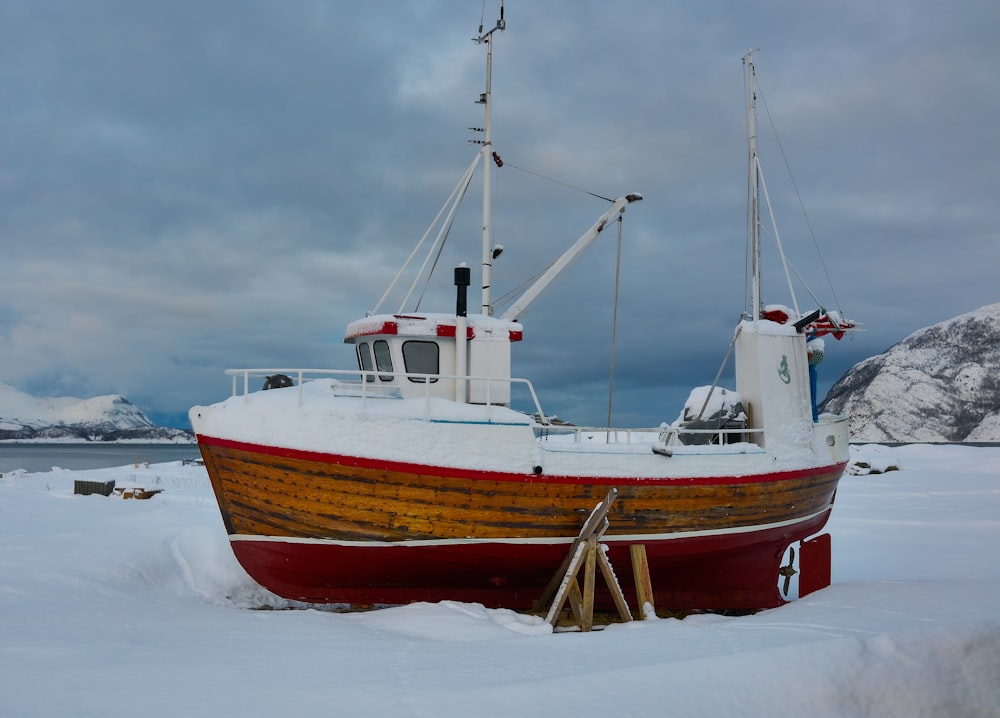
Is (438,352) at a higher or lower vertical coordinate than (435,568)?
higher

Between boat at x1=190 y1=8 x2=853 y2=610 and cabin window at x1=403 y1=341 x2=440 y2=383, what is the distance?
0.02 metres

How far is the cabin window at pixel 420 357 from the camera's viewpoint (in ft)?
35.9

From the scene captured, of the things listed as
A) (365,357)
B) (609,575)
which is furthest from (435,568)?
(365,357)

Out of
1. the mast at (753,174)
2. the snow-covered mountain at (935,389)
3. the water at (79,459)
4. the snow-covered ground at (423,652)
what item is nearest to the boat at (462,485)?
the snow-covered ground at (423,652)

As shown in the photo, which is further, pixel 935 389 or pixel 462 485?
pixel 935 389

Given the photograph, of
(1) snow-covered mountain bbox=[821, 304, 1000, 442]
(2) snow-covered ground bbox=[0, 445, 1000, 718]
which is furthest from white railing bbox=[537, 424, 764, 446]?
(1) snow-covered mountain bbox=[821, 304, 1000, 442]

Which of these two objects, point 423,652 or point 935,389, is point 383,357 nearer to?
point 423,652

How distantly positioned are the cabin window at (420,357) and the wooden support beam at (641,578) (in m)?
3.91

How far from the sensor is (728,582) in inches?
460

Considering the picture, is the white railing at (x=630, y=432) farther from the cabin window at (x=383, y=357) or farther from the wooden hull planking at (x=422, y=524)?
the cabin window at (x=383, y=357)

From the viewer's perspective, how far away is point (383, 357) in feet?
36.4

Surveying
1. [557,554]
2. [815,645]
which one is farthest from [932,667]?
[557,554]

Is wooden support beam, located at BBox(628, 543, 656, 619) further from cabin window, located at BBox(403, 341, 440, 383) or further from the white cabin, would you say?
cabin window, located at BBox(403, 341, 440, 383)

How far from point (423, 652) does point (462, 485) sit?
8.14ft
